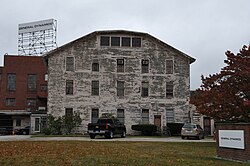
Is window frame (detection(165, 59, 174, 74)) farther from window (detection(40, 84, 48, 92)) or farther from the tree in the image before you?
window (detection(40, 84, 48, 92))

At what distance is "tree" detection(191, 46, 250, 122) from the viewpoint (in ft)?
61.5

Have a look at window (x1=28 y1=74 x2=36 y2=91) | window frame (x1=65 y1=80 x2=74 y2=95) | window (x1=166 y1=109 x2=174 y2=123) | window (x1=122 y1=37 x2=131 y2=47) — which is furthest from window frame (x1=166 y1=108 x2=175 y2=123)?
window (x1=28 y1=74 x2=36 y2=91)

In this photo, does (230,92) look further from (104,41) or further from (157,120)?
(104,41)

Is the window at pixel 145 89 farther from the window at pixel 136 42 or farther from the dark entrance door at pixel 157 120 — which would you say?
the window at pixel 136 42

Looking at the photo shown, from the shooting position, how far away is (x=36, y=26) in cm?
7025

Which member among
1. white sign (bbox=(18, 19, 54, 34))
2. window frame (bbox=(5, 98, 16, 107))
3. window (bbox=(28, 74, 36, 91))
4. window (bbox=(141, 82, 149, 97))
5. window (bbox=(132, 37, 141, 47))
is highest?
white sign (bbox=(18, 19, 54, 34))

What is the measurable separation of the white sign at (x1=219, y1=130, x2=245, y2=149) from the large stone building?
25.5 m

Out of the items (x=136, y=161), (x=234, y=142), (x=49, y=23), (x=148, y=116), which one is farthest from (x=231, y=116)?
(x=49, y=23)

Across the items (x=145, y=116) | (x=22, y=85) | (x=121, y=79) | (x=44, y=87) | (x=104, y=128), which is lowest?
(x=104, y=128)

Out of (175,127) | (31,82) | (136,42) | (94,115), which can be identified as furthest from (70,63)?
(31,82)

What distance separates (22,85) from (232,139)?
170ft

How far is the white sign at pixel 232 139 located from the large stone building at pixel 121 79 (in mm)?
25501

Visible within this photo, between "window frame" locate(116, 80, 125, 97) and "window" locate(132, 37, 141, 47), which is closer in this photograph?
"window frame" locate(116, 80, 125, 97)

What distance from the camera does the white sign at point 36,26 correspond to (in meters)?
68.4
